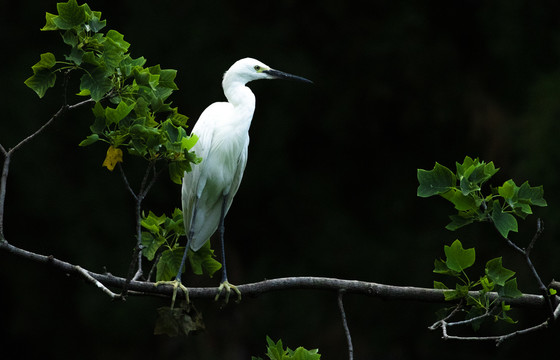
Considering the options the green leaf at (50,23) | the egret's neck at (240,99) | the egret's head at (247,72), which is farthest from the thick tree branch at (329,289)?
the egret's head at (247,72)

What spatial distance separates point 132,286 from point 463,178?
Answer: 0.74 metres

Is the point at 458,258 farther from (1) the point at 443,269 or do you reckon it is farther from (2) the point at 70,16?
(2) the point at 70,16

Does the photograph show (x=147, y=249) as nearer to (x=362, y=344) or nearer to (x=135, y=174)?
(x=135, y=174)

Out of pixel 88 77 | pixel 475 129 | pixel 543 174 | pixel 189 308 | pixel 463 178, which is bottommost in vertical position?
pixel 189 308

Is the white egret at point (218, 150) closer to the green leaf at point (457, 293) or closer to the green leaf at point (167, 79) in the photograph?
the green leaf at point (167, 79)

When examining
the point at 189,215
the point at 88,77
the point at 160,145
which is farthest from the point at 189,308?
the point at 189,215

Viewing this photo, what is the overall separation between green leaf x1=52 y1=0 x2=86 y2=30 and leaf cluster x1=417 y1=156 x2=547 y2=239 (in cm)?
72

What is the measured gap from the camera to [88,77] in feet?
5.18

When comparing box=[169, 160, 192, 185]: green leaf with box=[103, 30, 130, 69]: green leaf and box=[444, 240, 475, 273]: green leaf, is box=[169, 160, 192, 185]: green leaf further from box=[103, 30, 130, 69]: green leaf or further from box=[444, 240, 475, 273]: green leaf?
box=[444, 240, 475, 273]: green leaf

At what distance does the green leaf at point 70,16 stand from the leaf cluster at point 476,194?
72cm

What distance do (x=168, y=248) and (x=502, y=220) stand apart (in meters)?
0.95

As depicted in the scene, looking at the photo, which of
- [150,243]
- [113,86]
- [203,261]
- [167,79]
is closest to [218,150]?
[203,261]

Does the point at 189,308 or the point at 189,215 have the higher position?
the point at 189,215

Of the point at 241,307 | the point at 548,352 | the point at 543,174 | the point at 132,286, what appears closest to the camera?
the point at 132,286
